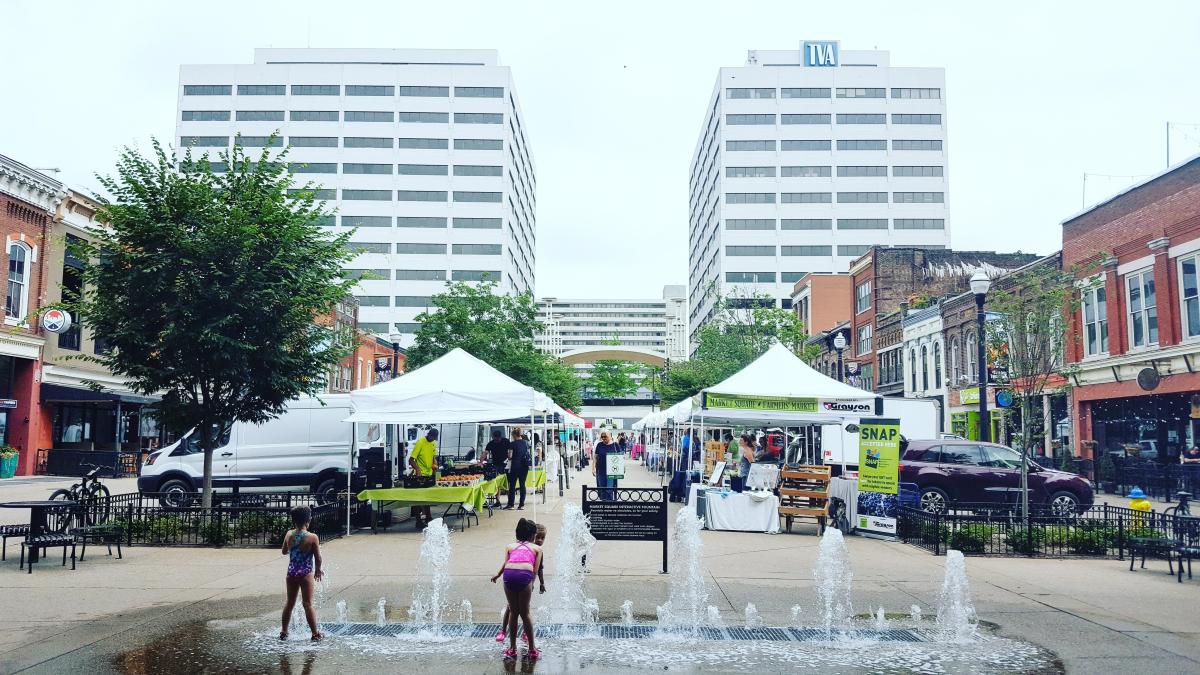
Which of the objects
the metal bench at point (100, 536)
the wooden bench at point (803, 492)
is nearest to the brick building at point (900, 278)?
the wooden bench at point (803, 492)

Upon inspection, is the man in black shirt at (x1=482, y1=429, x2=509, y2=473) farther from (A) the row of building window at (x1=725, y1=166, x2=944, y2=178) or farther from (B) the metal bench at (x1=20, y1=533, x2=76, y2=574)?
(A) the row of building window at (x1=725, y1=166, x2=944, y2=178)

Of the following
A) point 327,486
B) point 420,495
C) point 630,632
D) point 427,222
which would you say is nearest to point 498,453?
point 327,486

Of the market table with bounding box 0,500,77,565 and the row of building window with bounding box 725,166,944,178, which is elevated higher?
the row of building window with bounding box 725,166,944,178

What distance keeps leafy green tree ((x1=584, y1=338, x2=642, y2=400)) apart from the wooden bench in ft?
298

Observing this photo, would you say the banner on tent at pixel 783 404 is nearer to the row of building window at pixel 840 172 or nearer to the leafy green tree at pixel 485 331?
the leafy green tree at pixel 485 331

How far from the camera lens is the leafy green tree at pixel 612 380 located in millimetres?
109062

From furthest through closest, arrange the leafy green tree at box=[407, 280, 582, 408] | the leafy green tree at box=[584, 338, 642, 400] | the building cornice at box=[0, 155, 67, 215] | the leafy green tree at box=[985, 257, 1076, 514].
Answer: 1. the leafy green tree at box=[584, 338, 642, 400]
2. the leafy green tree at box=[407, 280, 582, 408]
3. the building cornice at box=[0, 155, 67, 215]
4. the leafy green tree at box=[985, 257, 1076, 514]

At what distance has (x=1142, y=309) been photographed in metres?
28.3

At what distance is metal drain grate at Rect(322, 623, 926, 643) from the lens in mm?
8570

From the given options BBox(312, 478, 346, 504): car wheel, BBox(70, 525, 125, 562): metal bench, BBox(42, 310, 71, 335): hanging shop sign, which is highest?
BBox(42, 310, 71, 335): hanging shop sign

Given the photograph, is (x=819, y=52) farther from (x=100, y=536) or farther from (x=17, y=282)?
(x=100, y=536)

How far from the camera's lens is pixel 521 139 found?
10744 cm

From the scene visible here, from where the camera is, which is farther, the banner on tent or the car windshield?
the car windshield

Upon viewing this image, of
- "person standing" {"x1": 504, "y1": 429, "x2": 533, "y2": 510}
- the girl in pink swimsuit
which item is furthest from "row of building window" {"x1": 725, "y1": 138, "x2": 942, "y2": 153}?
the girl in pink swimsuit
